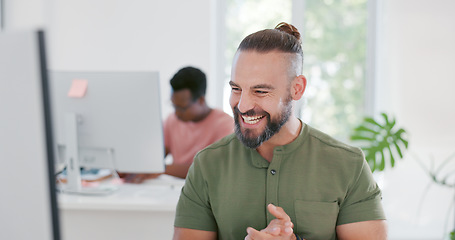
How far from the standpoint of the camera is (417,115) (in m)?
3.60

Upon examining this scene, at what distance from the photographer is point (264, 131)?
4.47 feet

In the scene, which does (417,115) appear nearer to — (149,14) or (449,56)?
(449,56)

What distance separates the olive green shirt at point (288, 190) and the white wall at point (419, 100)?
2.44 metres

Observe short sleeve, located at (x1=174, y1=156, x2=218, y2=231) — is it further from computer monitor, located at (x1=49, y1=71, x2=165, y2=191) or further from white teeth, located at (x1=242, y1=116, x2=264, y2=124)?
computer monitor, located at (x1=49, y1=71, x2=165, y2=191)

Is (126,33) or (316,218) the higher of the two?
(126,33)

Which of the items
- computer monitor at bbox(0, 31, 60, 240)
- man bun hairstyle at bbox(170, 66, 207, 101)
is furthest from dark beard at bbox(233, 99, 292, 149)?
man bun hairstyle at bbox(170, 66, 207, 101)

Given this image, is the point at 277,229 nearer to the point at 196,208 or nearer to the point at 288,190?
the point at 288,190

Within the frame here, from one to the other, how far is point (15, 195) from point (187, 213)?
0.79 metres

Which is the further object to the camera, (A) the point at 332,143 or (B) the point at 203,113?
(B) the point at 203,113

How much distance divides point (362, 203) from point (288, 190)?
0.22 m

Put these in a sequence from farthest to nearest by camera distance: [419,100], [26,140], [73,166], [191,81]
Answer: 1. [419,100]
2. [191,81]
3. [73,166]
4. [26,140]

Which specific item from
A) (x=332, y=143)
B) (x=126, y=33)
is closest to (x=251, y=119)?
(x=332, y=143)

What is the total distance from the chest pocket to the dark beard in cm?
21

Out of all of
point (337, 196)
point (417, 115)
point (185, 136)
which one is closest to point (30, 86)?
point (337, 196)
